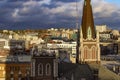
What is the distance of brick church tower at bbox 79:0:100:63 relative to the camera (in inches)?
2591

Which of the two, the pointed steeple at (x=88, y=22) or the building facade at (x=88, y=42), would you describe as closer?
the building facade at (x=88, y=42)

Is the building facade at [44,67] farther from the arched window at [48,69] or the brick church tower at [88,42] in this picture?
the brick church tower at [88,42]

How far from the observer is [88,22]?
67312mm

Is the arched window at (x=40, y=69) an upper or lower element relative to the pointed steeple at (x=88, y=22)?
lower

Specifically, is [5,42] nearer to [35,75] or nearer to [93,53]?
[93,53]

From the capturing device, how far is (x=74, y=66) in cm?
5741

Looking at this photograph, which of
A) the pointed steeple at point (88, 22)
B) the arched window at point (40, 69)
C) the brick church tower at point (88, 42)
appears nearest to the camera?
the arched window at point (40, 69)

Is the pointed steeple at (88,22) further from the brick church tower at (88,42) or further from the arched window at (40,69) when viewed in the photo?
the arched window at (40,69)

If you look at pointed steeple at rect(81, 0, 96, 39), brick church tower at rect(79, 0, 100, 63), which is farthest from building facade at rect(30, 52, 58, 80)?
pointed steeple at rect(81, 0, 96, 39)

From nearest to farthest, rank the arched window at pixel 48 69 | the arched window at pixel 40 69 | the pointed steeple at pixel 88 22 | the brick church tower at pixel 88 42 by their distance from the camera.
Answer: the arched window at pixel 40 69, the arched window at pixel 48 69, the brick church tower at pixel 88 42, the pointed steeple at pixel 88 22

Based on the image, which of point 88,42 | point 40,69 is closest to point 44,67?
point 40,69

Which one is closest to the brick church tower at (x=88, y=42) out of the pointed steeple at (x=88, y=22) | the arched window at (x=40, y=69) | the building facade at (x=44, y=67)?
the pointed steeple at (x=88, y=22)

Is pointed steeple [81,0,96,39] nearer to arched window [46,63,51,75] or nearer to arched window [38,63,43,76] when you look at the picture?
arched window [46,63,51,75]

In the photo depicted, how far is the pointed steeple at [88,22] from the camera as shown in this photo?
66.5m
